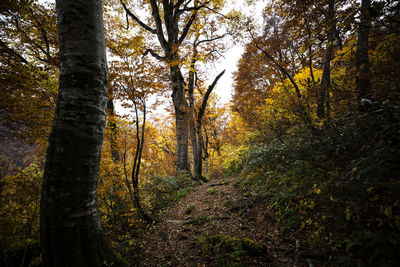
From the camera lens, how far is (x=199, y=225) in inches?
153

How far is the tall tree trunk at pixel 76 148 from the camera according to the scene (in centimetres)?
172

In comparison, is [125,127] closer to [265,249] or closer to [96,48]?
A: [96,48]

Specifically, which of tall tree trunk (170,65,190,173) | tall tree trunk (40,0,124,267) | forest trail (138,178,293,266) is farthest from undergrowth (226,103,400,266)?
tall tree trunk (170,65,190,173)

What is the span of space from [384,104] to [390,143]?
514mm

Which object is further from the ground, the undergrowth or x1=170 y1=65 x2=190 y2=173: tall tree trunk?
x1=170 y1=65 x2=190 y2=173: tall tree trunk

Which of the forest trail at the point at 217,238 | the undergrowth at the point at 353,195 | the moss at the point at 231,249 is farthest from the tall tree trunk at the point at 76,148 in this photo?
the undergrowth at the point at 353,195

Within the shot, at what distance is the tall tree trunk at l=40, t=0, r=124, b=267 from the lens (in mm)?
1720

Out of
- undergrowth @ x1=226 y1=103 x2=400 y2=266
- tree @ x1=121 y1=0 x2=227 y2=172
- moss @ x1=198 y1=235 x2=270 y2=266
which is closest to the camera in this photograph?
undergrowth @ x1=226 y1=103 x2=400 y2=266

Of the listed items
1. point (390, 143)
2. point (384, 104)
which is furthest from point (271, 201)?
point (384, 104)

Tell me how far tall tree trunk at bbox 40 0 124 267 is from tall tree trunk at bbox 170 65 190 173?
7.19 m

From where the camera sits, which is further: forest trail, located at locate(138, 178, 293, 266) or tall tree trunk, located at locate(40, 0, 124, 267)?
forest trail, located at locate(138, 178, 293, 266)

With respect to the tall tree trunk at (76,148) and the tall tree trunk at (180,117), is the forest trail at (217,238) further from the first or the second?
the tall tree trunk at (180,117)

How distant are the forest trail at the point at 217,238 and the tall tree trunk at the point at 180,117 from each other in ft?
15.5

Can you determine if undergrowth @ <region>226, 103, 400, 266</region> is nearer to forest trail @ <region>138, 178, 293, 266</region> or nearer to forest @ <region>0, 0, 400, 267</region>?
forest @ <region>0, 0, 400, 267</region>
